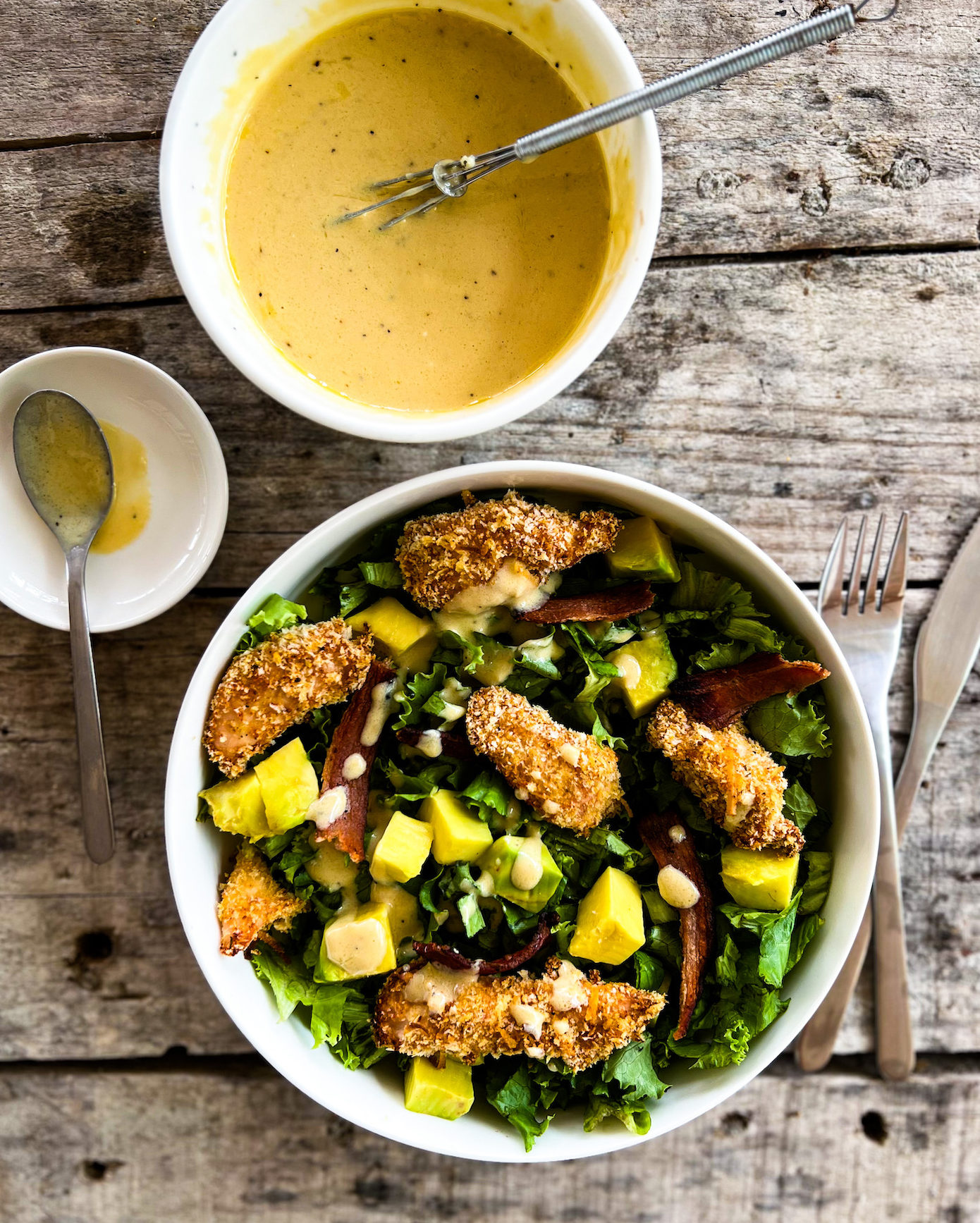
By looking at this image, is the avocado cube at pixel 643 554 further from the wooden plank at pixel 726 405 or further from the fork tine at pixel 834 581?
the fork tine at pixel 834 581

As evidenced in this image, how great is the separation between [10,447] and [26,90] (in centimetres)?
76

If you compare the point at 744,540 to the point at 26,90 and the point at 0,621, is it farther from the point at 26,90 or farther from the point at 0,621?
the point at 26,90

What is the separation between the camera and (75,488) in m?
2.03

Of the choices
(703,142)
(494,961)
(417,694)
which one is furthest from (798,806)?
(703,142)

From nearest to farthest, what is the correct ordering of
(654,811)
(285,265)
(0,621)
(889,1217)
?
(285,265) → (654,811) → (0,621) → (889,1217)

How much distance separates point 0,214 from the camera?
2.09 metres

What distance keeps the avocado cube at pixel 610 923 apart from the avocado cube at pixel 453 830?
0.23m

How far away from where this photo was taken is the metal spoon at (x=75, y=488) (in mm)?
1997

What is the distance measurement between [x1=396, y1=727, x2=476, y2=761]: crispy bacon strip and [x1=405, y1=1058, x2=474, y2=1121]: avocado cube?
0.58 m

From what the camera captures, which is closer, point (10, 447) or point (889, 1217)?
point (10, 447)

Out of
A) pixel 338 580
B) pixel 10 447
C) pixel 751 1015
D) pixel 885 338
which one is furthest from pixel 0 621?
pixel 885 338

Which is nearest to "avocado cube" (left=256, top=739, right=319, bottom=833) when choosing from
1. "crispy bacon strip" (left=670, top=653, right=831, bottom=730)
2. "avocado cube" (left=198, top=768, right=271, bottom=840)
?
"avocado cube" (left=198, top=768, right=271, bottom=840)

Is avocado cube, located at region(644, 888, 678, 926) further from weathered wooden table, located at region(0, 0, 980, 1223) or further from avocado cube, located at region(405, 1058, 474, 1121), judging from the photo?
weathered wooden table, located at region(0, 0, 980, 1223)

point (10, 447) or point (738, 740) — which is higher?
point (10, 447)
